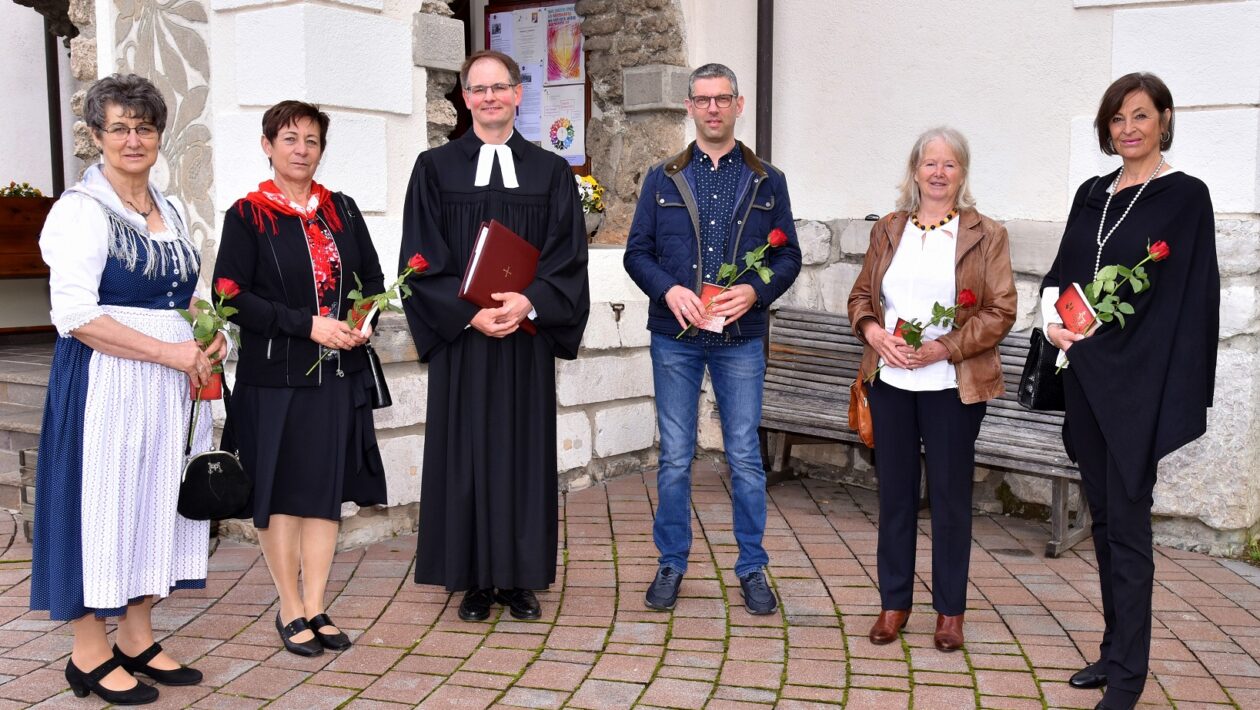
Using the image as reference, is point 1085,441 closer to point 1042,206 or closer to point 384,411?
point 1042,206

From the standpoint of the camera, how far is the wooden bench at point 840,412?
5.29 meters

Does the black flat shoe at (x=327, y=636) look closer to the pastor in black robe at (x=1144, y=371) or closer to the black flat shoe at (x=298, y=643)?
the black flat shoe at (x=298, y=643)

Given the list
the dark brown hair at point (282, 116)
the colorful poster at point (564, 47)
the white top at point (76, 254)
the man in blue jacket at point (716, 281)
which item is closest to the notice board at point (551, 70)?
the colorful poster at point (564, 47)

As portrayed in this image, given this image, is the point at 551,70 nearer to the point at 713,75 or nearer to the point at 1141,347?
the point at 713,75

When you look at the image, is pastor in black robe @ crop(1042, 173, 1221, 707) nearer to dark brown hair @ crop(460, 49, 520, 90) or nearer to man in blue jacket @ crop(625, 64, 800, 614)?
man in blue jacket @ crop(625, 64, 800, 614)

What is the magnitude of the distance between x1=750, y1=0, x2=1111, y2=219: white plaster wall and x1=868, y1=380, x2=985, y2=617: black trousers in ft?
7.06

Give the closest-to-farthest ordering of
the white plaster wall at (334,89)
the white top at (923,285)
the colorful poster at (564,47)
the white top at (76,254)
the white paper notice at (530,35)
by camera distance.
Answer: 1. the white top at (76,254)
2. the white top at (923,285)
3. the white plaster wall at (334,89)
4. the colorful poster at (564,47)
5. the white paper notice at (530,35)

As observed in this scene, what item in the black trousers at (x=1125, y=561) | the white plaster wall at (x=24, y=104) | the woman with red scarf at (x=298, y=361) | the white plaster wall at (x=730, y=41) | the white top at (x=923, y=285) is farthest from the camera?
the white plaster wall at (x=24, y=104)

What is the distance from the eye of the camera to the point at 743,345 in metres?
4.41

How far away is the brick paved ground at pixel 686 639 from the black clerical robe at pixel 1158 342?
830mm

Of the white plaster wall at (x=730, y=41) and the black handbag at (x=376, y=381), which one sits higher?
the white plaster wall at (x=730, y=41)

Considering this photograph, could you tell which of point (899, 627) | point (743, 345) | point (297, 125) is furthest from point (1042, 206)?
point (297, 125)

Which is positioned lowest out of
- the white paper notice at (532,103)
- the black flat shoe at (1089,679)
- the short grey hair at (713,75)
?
the black flat shoe at (1089,679)

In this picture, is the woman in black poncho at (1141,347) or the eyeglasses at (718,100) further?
the eyeglasses at (718,100)
